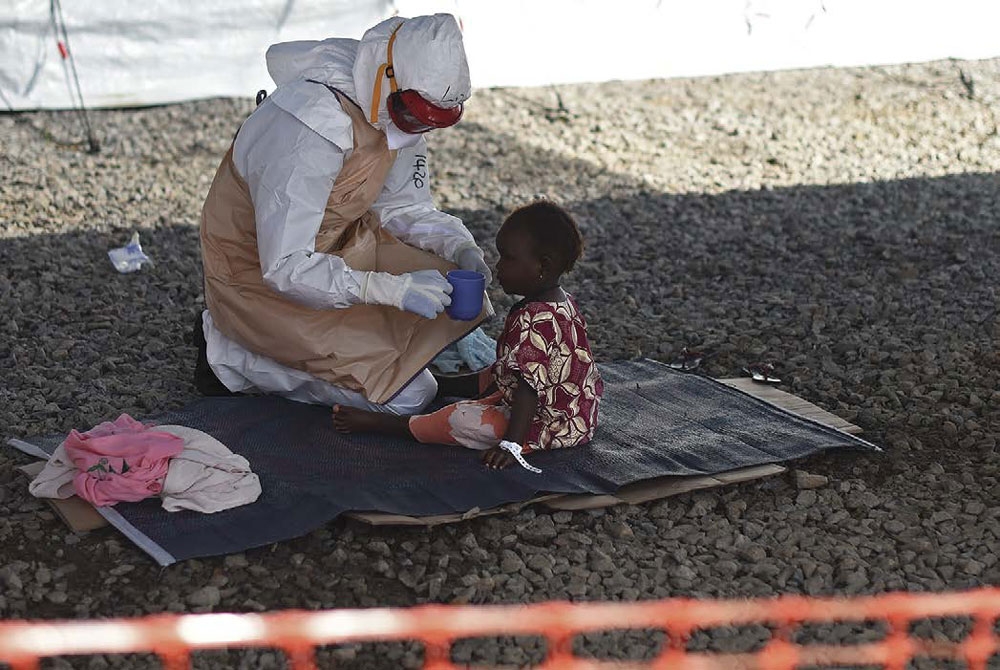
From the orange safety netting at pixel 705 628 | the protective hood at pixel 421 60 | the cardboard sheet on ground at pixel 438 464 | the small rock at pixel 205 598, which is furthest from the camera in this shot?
the protective hood at pixel 421 60

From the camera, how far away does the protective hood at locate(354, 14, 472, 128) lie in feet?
10.6

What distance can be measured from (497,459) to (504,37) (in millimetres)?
4920

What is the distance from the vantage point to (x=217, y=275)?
11.9 feet

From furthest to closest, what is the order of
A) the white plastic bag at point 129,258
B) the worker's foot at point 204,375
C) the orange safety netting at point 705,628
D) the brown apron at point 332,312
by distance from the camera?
the white plastic bag at point 129,258 < the worker's foot at point 204,375 < the brown apron at point 332,312 < the orange safety netting at point 705,628

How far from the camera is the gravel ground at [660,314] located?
288cm

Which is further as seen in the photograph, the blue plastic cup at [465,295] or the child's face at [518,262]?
the blue plastic cup at [465,295]

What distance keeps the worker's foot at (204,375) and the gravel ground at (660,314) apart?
0.13m

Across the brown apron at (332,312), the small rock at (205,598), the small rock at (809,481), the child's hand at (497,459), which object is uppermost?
the brown apron at (332,312)

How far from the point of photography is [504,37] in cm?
771

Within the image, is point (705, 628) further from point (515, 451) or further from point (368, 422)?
point (368, 422)

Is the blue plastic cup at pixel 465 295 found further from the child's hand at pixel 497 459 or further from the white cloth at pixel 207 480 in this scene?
the white cloth at pixel 207 480

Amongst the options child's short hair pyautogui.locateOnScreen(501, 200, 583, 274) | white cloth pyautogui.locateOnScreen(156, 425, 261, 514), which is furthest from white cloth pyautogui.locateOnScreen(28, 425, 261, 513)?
child's short hair pyautogui.locateOnScreen(501, 200, 583, 274)

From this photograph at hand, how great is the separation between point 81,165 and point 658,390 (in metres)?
4.09

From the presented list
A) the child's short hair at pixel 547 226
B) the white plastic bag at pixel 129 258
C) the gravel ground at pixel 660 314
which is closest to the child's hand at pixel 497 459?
the gravel ground at pixel 660 314
